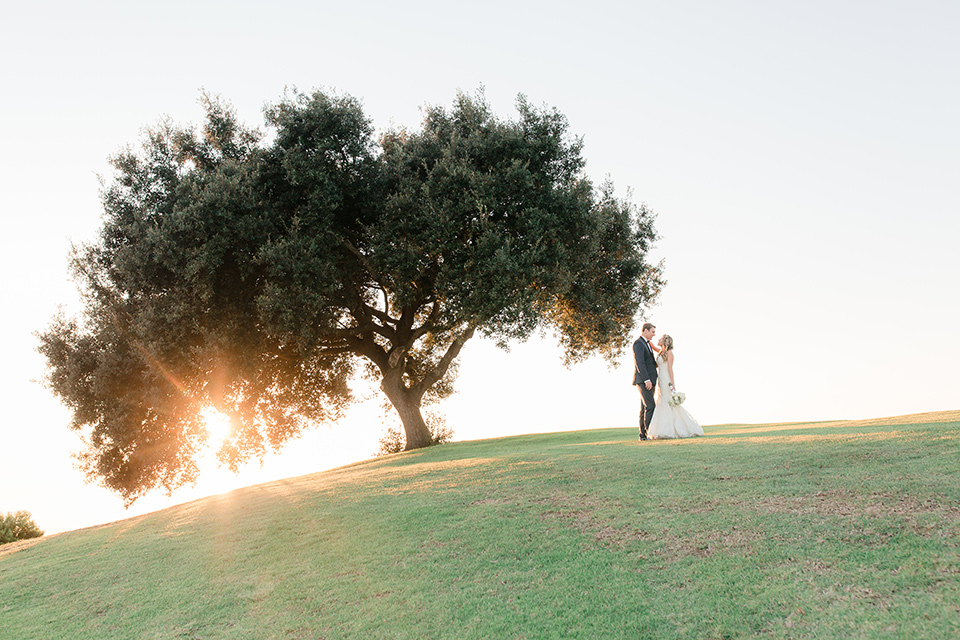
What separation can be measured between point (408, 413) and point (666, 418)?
12183 mm

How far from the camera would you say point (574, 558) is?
7938mm

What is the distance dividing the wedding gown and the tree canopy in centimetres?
514

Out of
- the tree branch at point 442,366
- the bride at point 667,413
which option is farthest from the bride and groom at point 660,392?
the tree branch at point 442,366

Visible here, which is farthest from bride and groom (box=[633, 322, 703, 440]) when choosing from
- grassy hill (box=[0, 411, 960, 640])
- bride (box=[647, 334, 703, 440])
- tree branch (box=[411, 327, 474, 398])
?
tree branch (box=[411, 327, 474, 398])

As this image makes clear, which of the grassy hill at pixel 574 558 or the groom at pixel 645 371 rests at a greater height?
the groom at pixel 645 371

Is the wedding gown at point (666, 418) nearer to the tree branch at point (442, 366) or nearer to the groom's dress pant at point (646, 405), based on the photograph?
the groom's dress pant at point (646, 405)

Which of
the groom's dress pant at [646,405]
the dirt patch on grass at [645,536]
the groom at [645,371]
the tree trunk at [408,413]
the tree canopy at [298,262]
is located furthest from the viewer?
the tree trunk at [408,413]

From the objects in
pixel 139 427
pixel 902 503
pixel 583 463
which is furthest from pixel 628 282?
pixel 139 427

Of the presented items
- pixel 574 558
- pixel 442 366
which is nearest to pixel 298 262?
pixel 442 366

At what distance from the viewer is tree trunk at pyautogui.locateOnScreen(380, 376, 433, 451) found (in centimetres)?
2656

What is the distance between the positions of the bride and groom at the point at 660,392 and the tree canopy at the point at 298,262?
4597 millimetres

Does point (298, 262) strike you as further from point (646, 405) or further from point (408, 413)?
point (646, 405)

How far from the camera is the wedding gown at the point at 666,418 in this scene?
17.7 metres

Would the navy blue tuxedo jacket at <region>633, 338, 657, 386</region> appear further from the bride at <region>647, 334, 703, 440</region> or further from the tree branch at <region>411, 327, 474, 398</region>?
the tree branch at <region>411, 327, 474, 398</region>
